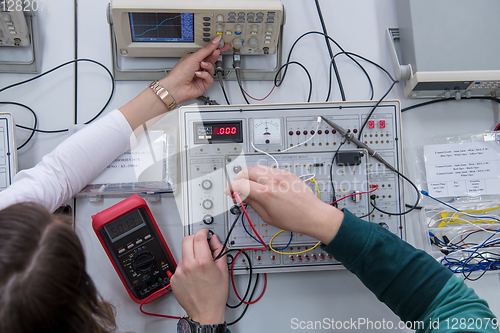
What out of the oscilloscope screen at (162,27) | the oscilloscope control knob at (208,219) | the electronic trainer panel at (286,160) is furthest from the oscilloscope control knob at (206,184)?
the oscilloscope screen at (162,27)

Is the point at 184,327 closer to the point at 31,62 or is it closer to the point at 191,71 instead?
the point at 191,71

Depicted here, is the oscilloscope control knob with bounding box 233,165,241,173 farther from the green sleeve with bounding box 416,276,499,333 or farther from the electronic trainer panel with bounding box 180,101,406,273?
the green sleeve with bounding box 416,276,499,333

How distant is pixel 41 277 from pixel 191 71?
2.83 feet

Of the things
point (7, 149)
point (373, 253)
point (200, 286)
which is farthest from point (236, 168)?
point (7, 149)

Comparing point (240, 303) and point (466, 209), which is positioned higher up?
point (466, 209)

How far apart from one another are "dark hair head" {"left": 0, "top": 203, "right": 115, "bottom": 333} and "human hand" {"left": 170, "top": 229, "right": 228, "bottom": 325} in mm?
331

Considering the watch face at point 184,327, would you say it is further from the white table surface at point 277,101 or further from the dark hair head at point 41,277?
the dark hair head at point 41,277

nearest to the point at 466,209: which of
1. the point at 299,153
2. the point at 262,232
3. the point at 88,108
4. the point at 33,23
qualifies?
the point at 299,153

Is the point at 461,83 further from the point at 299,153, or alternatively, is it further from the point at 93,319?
the point at 93,319

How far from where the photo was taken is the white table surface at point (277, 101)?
118cm

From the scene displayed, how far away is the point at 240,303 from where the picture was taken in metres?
1.17

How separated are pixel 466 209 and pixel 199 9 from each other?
1.29 metres

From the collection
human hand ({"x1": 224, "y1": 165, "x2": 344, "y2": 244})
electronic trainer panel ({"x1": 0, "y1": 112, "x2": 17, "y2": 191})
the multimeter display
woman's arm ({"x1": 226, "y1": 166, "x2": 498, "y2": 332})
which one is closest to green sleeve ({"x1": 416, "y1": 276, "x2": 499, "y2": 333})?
woman's arm ({"x1": 226, "y1": 166, "x2": 498, "y2": 332})

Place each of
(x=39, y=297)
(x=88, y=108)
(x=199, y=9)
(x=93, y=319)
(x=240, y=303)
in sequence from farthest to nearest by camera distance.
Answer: (x=88, y=108), (x=240, y=303), (x=199, y=9), (x=93, y=319), (x=39, y=297)
